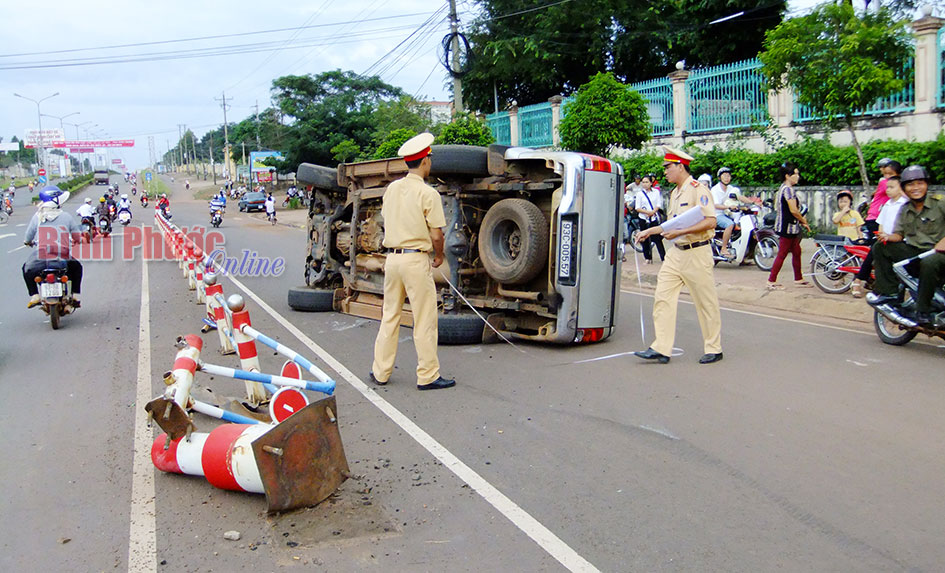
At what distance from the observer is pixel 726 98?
63.8ft

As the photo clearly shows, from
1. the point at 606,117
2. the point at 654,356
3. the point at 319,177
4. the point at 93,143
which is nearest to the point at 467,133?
the point at 606,117

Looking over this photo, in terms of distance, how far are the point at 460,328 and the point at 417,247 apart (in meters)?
1.91

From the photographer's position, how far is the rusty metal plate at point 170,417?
14.3ft

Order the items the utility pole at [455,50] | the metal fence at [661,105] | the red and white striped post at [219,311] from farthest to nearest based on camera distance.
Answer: the utility pole at [455,50]
the metal fence at [661,105]
the red and white striped post at [219,311]

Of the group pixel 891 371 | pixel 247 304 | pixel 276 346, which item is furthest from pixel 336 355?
pixel 891 371

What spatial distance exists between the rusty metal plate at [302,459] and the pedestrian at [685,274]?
361 cm

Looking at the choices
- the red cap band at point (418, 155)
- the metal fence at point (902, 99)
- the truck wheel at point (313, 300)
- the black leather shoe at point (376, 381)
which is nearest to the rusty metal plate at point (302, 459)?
the black leather shoe at point (376, 381)

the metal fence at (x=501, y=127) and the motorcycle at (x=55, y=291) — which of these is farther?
the metal fence at (x=501, y=127)

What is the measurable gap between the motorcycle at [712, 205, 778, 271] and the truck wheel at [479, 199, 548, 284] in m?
6.43

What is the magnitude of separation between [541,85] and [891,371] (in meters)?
28.1

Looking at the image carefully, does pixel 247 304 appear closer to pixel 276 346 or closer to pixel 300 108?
pixel 276 346

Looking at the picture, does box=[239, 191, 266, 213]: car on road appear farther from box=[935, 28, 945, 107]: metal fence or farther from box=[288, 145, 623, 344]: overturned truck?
box=[288, 145, 623, 344]: overturned truck

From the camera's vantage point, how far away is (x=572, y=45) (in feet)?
101

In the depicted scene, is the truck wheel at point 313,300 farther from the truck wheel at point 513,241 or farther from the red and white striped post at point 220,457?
the red and white striped post at point 220,457
